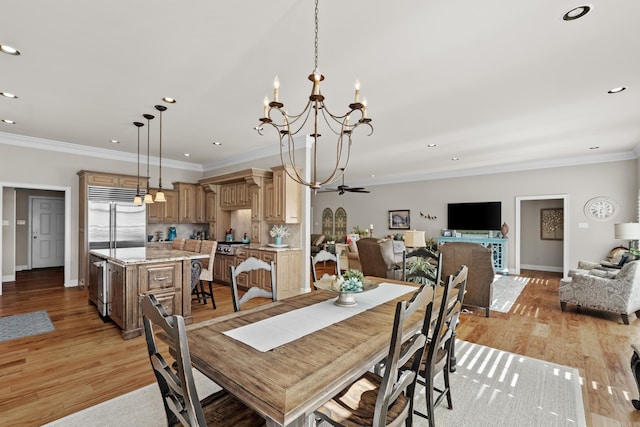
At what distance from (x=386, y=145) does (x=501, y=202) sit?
416cm

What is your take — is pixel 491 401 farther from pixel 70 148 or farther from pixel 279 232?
pixel 70 148

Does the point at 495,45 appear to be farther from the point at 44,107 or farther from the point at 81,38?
the point at 44,107

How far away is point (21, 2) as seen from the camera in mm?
2031

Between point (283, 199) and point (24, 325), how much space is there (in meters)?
3.80

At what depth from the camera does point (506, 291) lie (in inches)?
232

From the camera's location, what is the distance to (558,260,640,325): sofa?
3984 mm

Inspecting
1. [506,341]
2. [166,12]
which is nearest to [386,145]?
[506,341]

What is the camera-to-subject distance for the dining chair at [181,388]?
3.41 ft

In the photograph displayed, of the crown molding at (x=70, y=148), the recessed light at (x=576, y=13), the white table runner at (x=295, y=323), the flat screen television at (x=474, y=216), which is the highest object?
the recessed light at (x=576, y=13)

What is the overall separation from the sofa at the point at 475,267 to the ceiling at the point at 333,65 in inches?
73.2

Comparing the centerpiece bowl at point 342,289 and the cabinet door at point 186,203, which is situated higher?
the cabinet door at point 186,203

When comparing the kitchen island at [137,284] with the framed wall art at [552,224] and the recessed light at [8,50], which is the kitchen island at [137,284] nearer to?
the recessed light at [8,50]

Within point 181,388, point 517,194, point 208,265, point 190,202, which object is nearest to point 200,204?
point 190,202

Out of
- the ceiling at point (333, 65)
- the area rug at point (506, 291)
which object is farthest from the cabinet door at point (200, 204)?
the area rug at point (506, 291)
